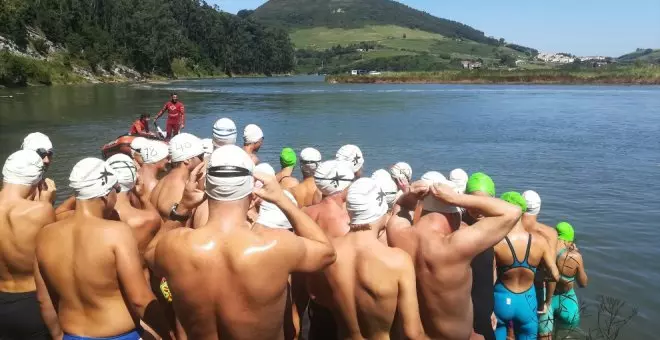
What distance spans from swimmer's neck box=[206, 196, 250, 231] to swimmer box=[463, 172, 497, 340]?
7.15ft

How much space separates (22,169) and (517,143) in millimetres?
23545

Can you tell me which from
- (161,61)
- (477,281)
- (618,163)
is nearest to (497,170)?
(618,163)

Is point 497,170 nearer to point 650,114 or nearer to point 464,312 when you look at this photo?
point 464,312

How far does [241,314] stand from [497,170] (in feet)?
55.4

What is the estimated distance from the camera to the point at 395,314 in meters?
3.69

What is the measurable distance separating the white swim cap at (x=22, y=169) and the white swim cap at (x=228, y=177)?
245 centimetres

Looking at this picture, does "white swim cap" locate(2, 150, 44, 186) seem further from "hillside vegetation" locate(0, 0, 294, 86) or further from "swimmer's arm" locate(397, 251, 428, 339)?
"hillside vegetation" locate(0, 0, 294, 86)

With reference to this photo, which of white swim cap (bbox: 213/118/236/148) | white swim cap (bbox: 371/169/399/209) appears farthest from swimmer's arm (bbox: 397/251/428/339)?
white swim cap (bbox: 213/118/236/148)

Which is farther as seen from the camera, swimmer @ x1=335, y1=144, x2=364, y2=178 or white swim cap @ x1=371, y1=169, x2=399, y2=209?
swimmer @ x1=335, y1=144, x2=364, y2=178

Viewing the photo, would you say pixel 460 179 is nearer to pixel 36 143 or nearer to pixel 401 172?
pixel 401 172

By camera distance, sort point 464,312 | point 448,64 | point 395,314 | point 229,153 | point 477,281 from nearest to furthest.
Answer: point 229,153 → point 395,314 → point 464,312 → point 477,281 → point 448,64

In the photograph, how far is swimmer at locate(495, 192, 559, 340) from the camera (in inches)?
206

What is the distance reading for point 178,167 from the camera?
577 centimetres

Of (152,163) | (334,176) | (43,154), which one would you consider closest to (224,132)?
(152,163)
